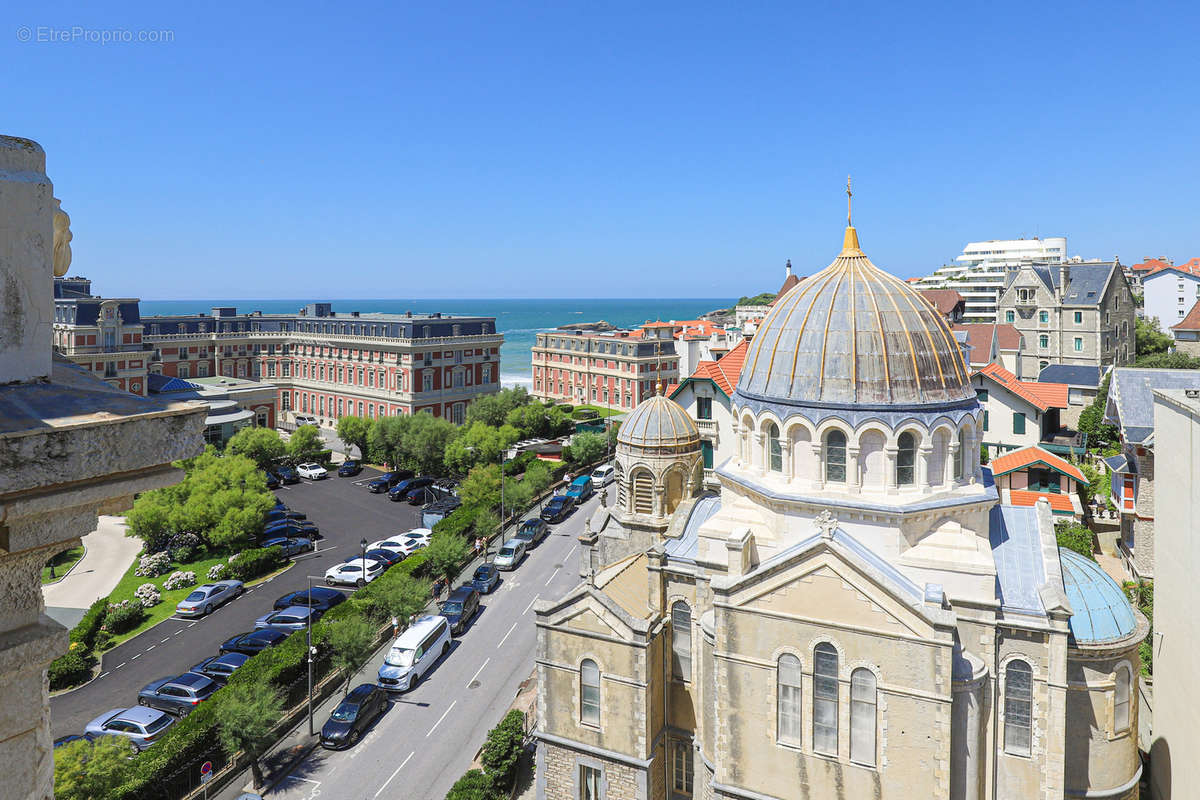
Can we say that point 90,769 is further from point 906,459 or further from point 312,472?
point 312,472

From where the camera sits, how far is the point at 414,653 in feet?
102

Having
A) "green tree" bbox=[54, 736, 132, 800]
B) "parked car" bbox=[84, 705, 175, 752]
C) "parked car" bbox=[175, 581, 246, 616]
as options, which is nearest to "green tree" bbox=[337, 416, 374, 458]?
"parked car" bbox=[175, 581, 246, 616]

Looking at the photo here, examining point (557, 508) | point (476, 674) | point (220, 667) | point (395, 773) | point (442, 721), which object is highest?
point (557, 508)

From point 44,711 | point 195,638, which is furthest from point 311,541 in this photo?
point 44,711

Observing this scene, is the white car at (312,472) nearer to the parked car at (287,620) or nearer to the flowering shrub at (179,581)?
the flowering shrub at (179,581)

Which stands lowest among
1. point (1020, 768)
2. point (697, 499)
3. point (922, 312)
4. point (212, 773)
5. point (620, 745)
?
point (212, 773)

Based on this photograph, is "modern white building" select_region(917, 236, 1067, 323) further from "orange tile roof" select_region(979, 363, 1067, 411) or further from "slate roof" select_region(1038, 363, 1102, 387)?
"orange tile roof" select_region(979, 363, 1067, 411)

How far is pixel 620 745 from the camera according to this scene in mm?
21453

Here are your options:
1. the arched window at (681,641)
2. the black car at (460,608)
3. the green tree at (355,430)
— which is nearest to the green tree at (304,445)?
the green tree at (355,430)

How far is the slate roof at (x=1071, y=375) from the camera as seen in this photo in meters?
62.5

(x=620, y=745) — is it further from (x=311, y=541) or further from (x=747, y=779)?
(x=311, y=541)

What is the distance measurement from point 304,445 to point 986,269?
114 metres

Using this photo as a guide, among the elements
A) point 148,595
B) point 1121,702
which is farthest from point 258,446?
point 1121,702

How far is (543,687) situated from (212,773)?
441 inches
